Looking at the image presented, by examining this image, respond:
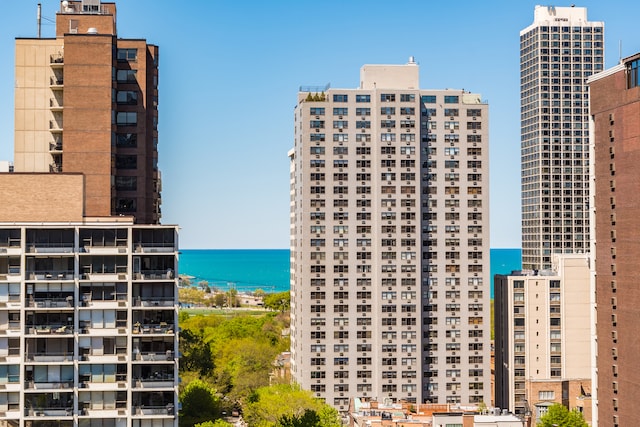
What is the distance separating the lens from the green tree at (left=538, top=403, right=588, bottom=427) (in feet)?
426

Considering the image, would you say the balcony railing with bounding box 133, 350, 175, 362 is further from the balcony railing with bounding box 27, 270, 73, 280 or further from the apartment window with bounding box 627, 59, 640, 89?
the apartment window with bounding box 627, 59, 640, 89

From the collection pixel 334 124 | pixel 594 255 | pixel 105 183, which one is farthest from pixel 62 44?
pixel 594 255

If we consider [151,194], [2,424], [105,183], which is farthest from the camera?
[151,194]

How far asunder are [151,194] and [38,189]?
16160 mm

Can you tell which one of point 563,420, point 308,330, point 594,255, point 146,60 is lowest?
point 563,420

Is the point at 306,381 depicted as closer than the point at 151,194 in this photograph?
No

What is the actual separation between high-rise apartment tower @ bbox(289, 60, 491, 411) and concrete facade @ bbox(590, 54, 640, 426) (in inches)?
1348

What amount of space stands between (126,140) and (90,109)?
18.4 ft

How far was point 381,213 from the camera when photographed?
524ft

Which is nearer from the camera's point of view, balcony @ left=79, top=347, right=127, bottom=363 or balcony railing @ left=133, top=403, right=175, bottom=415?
balcony @ left=79, top=347, right=127, bottom=363

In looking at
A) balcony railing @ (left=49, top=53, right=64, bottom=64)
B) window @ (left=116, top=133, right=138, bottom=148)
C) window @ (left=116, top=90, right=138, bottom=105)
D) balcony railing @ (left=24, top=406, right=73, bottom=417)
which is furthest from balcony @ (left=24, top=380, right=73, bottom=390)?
balcony railing @ (left=49, top=53, right=64, bottom=64)

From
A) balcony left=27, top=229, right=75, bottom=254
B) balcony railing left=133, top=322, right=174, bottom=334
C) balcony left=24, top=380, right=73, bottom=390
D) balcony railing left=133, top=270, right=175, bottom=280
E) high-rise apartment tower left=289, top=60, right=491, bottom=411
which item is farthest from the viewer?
high-rise apartment tower left=289, top=60, right=491, bottom=411

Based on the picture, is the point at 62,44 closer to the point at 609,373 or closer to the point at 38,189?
the point at 38,189

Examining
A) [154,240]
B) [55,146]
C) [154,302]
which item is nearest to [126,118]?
[55,146]
